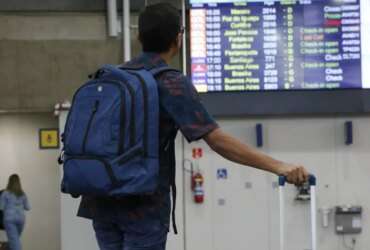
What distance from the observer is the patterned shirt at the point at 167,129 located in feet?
7.48

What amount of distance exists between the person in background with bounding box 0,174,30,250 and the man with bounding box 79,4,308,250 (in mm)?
6854

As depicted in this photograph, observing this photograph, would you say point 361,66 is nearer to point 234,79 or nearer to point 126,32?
point 234,79

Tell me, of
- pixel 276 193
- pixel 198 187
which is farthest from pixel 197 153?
pixel 276 193

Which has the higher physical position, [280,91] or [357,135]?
[280,91]

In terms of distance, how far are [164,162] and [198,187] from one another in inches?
235

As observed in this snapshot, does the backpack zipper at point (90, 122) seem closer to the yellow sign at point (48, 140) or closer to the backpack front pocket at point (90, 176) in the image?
the backpack front pocket at point (90, 176)

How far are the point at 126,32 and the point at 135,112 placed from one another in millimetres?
6289

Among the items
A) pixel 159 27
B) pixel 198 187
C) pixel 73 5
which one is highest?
pixel 73 5

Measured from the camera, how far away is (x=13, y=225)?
9.05 metres

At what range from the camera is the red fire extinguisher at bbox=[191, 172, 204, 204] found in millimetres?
8250

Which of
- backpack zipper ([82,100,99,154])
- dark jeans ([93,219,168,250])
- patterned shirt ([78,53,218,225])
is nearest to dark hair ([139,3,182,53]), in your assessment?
patterned shirt ([78,53,218,225])

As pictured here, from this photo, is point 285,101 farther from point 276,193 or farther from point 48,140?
point 48,140

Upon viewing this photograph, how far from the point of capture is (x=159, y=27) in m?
2.40

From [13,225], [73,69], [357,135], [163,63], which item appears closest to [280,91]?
[357,135]
